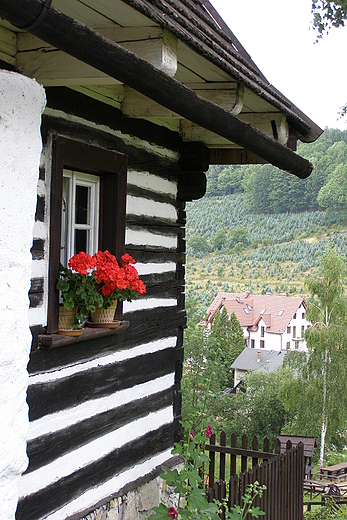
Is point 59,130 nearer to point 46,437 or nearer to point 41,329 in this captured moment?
point 41,329

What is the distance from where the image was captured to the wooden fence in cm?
452

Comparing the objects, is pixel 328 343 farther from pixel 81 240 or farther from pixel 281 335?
pixel 281 335

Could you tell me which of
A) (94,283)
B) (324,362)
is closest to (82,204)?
(94,283)

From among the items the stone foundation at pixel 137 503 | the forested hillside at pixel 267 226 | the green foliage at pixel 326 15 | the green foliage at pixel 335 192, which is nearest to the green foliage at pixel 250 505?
the stone foundation at pixel 137 503

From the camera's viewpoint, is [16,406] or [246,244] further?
[246,244]

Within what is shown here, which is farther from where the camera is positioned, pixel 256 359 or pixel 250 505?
pixel 256 359

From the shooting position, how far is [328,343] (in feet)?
78.8

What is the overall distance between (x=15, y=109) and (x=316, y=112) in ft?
433

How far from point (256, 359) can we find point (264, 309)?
17.0 m

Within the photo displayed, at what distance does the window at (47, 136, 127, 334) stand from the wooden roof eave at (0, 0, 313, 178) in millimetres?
698

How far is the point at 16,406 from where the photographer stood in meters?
2.14

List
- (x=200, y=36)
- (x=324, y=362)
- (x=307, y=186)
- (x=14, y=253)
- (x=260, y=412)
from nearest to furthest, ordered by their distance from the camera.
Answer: (x=14, y=253) < (x=200, y=36) < (x=324, y=362) < (x=260, y=412) < (x=307, y=186)

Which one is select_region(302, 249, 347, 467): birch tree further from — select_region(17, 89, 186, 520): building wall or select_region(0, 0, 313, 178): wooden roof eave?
select_region(0, 0, 313, 178): wooden roof eave

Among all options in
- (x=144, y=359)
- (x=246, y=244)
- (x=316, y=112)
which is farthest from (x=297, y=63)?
(x=144, y=359)
